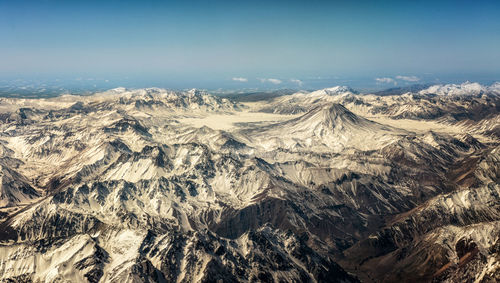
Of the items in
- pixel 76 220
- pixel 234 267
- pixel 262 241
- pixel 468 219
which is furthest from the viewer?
pixel 468 219

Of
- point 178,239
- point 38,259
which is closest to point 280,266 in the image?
point 178,239

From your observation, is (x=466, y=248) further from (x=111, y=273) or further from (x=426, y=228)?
(x=111, y=273)

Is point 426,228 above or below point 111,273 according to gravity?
below

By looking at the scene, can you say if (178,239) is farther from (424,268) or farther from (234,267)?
(424,268)

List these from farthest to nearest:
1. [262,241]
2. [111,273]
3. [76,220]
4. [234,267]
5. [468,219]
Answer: [468,219], [76,220], [262,241], [234,267], [111,273]

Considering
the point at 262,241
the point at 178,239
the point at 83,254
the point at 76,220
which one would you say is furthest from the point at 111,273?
the point at 76,220

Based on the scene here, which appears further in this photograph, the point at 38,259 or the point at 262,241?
the point at 262,241

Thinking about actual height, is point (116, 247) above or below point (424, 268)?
above

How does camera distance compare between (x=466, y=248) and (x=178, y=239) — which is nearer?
(x=178, y=239)

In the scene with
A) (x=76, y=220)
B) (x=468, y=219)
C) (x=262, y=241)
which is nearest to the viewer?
(x=262, y=241)
